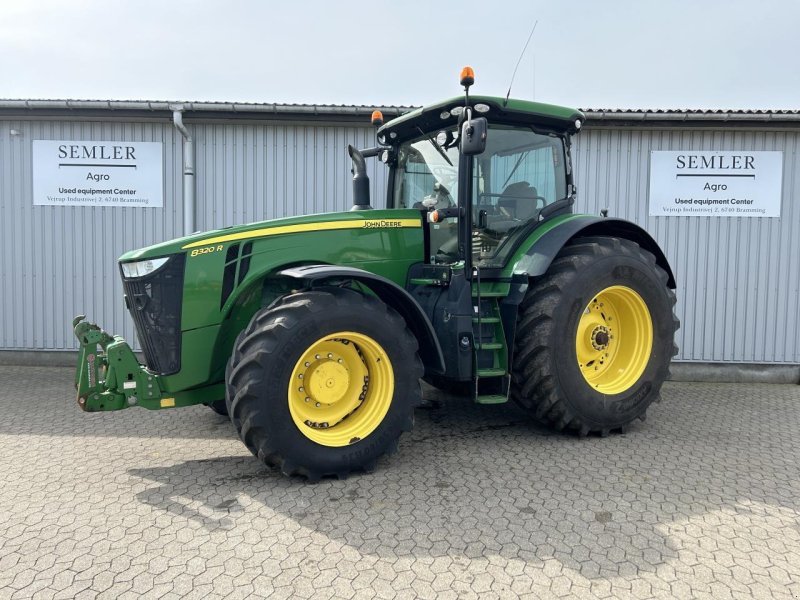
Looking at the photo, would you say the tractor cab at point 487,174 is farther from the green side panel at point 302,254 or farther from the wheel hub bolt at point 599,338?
the wheel hub bolt at point 599,338

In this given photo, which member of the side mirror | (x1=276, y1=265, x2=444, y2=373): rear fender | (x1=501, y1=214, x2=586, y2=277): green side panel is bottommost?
(x1=276, y1=265, x2=444, y2=373): rear fender

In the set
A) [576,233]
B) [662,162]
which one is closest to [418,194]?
[576,233]

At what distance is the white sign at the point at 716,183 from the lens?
6.97 m

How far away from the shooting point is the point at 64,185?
7273 millimetres

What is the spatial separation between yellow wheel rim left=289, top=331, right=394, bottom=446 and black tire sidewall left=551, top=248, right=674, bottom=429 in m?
1.32

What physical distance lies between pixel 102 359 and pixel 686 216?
637 cm

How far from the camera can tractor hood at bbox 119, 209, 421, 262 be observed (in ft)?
12.5

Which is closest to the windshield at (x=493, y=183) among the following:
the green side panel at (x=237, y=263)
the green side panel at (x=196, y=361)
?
the green side panel at (x=237, y=263)

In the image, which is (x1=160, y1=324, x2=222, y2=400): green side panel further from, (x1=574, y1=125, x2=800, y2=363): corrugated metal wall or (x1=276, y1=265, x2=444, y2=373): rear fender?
(x1=574, y1=125, x2=800, y2=363): corrugated metal wall

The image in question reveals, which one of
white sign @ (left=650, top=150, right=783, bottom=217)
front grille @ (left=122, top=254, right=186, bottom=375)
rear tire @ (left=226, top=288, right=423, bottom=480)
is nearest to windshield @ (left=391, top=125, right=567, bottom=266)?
Answer: rear tire @ (left=226, top=288, right=423, bottom=480)

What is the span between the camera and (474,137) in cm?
384

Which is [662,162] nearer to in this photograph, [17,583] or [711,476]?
[711,476]

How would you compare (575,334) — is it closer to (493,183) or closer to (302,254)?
(493,183)

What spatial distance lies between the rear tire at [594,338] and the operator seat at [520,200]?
17.0 inches
